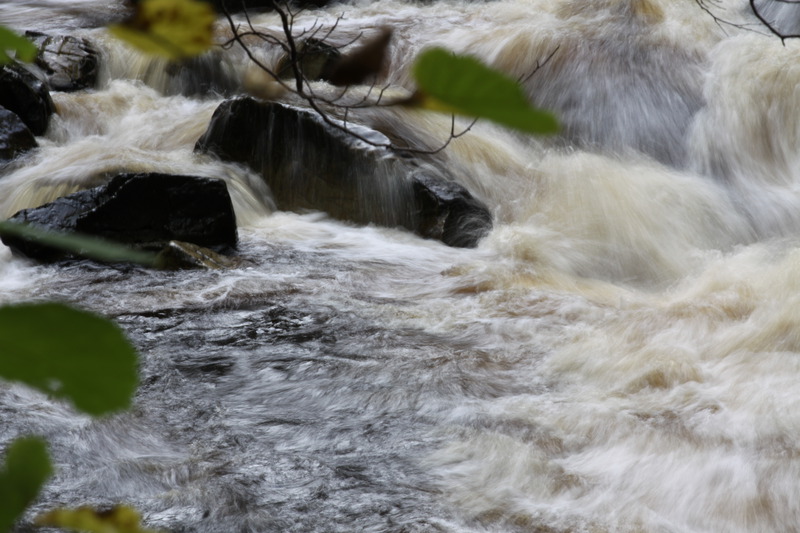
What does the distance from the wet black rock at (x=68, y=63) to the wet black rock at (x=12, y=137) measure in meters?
1.59

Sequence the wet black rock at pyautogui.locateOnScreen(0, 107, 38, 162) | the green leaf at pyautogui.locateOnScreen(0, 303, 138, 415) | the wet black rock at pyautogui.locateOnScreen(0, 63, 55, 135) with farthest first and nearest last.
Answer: the wet black rock at pyautogui.locateOnScreen(0, 63, 55, 135) < the wet black rock at pyautogui.locateOnScreen(0, 107, 38, 162) < the green leaf at pyautogui.locateOnScreen(0, 303, 138, 415)

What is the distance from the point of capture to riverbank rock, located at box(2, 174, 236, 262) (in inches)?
233

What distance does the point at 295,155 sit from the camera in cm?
724

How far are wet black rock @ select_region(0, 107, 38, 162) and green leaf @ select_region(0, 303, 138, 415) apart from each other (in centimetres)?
759

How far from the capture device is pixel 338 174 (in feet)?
23.4

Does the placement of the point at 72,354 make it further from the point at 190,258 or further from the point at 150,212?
the point at 150,212

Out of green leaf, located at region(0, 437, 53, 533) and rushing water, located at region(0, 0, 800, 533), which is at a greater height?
green leaf, located at region(0, 437, 53, 533)

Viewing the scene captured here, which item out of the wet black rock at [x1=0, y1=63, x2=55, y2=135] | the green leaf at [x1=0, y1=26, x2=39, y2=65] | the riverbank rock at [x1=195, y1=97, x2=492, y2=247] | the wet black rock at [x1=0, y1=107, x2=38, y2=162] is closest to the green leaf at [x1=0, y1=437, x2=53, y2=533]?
the green leaf at [x1=0, y1=26, x2=39, y2=65]

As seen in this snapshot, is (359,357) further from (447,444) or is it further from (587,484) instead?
(587,484)

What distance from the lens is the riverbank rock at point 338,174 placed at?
6.75m

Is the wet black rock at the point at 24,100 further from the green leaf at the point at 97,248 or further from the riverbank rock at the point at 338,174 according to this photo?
the green leaf at the point at 97,248

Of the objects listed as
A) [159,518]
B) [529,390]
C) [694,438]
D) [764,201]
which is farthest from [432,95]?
[764,201]

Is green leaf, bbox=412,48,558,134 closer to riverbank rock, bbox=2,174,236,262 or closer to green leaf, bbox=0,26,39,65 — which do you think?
green leaf, bbox=0,26,39,65

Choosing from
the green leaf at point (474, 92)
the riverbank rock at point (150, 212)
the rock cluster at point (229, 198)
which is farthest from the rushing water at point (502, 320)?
the riverbank rock at point (150, 212)
